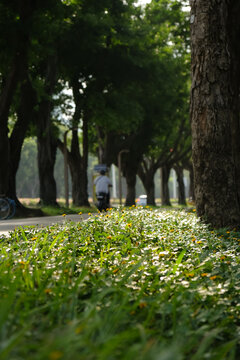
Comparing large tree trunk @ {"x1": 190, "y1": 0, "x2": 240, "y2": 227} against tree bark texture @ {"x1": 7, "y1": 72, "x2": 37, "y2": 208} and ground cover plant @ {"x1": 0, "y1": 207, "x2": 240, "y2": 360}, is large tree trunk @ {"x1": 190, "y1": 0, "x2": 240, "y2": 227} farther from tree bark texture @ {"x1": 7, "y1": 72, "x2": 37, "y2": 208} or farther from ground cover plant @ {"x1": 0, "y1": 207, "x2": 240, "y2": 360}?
tree bark texture @ {"x1": 7, "y1": 72, "x2": 37, "y2": 208}

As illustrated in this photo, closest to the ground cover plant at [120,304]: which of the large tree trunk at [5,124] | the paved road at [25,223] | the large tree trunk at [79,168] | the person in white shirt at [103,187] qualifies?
the paved road at [25,223]

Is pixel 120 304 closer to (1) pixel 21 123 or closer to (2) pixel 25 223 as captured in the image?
(2) pixel 25 223

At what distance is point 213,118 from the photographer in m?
8.29

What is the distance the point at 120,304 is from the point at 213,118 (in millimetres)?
5378

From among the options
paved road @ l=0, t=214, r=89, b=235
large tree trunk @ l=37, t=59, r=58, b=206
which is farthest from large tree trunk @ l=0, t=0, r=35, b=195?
large tree trunk @ l=37, t=59, r=58, b=206

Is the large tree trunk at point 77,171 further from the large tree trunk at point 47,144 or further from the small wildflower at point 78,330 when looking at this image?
the small wildflower at point 78,330

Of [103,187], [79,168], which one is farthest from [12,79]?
[79,168]

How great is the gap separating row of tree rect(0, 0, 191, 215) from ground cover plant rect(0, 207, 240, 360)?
11.1 metres

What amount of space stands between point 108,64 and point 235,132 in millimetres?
15440

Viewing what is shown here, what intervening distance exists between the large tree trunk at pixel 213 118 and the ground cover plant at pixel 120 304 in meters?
1.77

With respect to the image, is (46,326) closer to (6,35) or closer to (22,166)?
(6,35)

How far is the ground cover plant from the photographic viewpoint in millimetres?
2299

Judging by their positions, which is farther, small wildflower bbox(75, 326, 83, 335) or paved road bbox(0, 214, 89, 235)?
paved road bbox(0, 214, 89, 235)

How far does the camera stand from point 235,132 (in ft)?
33.0
